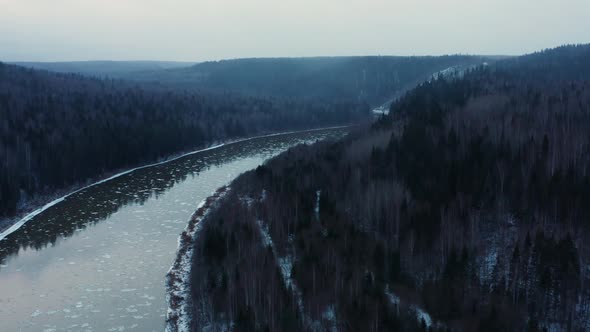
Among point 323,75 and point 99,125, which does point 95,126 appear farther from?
point 323,75

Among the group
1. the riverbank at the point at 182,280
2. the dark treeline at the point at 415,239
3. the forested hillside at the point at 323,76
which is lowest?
the riverbank at the point at 182,280

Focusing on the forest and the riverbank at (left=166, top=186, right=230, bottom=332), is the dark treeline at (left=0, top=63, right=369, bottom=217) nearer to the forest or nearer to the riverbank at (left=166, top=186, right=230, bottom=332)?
the riverbank at (left=166, top=186, right=230, bottom=332)

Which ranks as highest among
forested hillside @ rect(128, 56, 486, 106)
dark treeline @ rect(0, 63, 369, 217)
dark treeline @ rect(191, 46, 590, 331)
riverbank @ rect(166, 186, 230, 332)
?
forested hillside @ rect(128, 56, 486, 106)

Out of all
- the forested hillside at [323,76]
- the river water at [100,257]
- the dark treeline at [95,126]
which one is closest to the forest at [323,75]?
the forested hillside at [323,76]

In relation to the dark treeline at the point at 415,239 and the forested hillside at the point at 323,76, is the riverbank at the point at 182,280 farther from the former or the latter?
the forested hillside at the point at 323,76

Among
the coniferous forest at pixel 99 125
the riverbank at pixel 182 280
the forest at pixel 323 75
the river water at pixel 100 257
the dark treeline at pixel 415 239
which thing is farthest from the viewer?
the forest at pixel 323 75

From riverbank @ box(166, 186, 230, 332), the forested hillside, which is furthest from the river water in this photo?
the forested hillside
